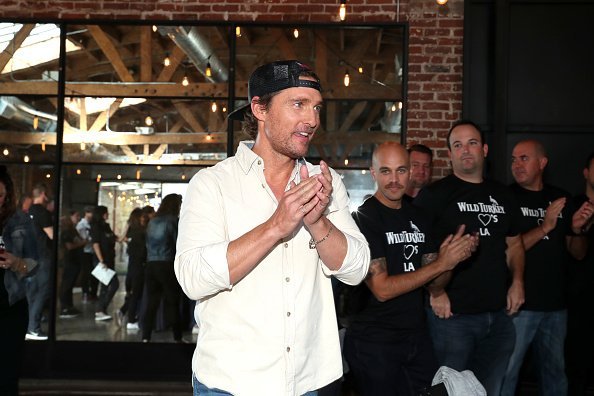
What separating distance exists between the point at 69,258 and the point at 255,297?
5.37 m

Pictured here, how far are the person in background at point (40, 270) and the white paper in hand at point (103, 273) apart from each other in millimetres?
441

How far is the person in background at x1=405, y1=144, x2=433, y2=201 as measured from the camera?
6395 mm

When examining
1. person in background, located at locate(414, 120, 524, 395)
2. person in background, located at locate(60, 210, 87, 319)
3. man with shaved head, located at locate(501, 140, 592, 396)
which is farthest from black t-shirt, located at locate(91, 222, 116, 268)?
man with shaved head, located at locate(501, 140, 592, 396)

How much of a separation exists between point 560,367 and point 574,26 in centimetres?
334

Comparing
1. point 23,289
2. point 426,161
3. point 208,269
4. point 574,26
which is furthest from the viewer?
point 574,26

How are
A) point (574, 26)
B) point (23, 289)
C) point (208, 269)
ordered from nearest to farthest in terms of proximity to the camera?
1. point (208, 269)
2. point (23, 289)
3. point (574, 26)

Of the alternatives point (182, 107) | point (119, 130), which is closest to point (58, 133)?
point (119, 130)

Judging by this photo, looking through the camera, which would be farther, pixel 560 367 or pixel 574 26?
pixel 574 26

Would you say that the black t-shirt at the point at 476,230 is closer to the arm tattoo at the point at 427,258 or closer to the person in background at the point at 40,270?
the arm tattoo at the point at 427,258

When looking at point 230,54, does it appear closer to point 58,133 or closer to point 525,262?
point 58,133

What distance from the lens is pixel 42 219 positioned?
766 centimetres

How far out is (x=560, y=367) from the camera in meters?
5.82

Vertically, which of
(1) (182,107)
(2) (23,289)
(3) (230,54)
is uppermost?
(3) (230,54)

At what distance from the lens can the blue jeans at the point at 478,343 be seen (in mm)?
5066
